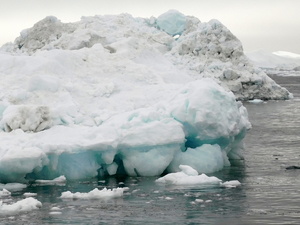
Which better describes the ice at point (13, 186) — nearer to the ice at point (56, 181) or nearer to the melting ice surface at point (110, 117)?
the melting ice surface at point (110, 117)

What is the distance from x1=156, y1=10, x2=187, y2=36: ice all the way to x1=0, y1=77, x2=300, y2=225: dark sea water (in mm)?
40035

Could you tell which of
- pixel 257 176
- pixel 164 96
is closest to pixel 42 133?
pixel 164 96

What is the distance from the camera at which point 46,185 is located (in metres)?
15.9

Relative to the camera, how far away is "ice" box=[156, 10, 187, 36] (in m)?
58.6

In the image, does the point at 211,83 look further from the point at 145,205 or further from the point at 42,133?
the point at 145,205

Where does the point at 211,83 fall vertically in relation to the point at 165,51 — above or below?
below

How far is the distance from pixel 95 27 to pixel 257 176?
38.6 meters

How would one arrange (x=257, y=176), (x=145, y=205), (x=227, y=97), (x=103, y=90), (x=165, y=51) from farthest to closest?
(x=165, y=51)
(x=103, y=90)
(x=227, y=97)
(x=257, y=176)
(x=145, y=205)

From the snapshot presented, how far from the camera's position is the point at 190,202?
539 inches

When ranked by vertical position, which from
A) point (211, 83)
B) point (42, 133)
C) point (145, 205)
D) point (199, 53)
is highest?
point (199, 53)

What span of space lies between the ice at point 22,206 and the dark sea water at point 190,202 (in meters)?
0.18

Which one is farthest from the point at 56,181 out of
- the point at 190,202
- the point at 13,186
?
the point at 190,202

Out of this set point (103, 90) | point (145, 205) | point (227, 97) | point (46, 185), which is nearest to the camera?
point (145, 205)

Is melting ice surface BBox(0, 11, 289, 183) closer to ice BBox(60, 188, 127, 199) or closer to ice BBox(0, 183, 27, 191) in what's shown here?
ice BBox(0, 183, 27, 191)
